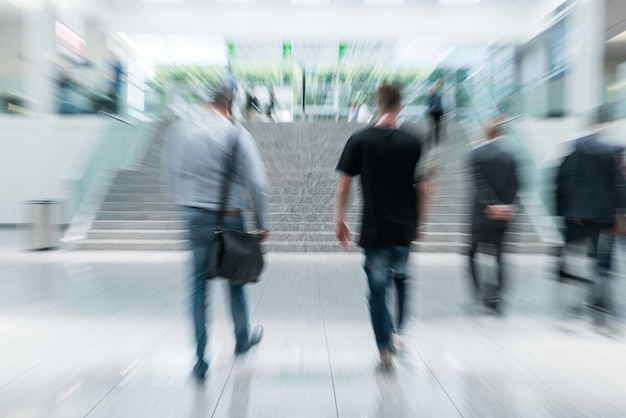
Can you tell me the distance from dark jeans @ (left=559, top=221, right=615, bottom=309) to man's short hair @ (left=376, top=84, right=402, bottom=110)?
2.48 m

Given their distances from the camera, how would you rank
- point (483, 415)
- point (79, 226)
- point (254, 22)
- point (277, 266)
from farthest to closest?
1. point (254, 22)
2. point (79, 226)
3. point (277, 266)
4. point (483, 415)

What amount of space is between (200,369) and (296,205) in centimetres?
769

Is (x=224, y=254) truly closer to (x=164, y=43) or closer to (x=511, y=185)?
(x=511, y=185)

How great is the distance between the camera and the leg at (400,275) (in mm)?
3709

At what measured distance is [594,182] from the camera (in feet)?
16.0

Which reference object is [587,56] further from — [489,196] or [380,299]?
[380,299]

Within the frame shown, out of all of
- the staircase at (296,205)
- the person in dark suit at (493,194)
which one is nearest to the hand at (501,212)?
the person in dark suit at (493,194)

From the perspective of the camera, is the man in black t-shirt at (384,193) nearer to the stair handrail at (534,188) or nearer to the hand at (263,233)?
the hand at (263,233)

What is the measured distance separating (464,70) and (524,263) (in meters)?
8.12

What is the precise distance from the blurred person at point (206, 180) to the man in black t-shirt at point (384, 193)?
625 millimetres

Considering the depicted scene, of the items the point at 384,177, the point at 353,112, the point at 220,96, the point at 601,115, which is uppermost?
the point at 353,112

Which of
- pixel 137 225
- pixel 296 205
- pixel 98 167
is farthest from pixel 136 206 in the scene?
pixel 296 205

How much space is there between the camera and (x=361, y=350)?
13.4ft

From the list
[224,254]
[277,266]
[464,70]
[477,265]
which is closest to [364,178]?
[224,254]
